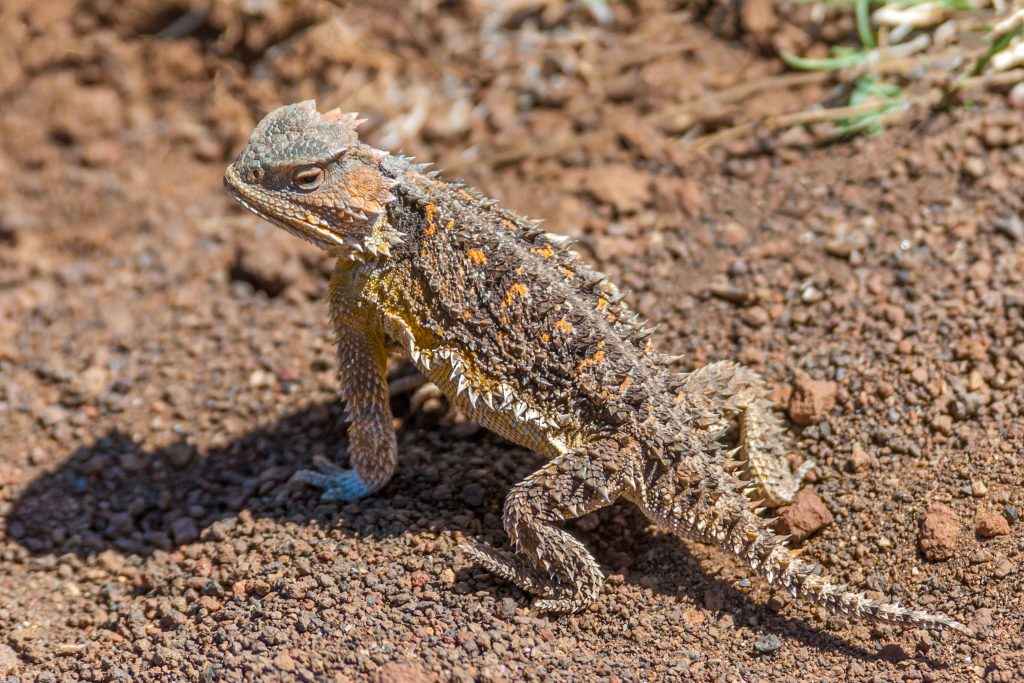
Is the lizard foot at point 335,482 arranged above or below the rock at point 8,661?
above

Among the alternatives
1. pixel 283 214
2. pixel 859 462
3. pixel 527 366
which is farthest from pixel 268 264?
pixel 859 462

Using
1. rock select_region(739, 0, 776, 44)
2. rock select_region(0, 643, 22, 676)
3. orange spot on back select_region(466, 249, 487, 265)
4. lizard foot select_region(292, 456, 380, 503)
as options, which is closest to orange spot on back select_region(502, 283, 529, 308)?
orange spot on back select_region(466, 249, 487, 265)

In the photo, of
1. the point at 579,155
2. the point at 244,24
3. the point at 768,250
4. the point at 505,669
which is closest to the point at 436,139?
the point at 579,155

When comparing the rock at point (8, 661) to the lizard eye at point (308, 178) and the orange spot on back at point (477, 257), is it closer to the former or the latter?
the lizard eye at point (308, 178)

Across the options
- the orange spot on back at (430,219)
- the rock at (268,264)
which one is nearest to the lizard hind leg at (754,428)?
the orange spot on back at (430,219)

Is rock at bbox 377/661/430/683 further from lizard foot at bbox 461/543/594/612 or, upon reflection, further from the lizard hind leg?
the lizard hind leg

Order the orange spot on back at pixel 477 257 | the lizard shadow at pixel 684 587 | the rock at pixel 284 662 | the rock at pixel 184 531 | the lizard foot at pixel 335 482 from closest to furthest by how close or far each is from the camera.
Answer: the rock at pixel 284 662
the lizard shadow at pixel 684 587
the orange spot on back at pixel 477 257
the lizard foot at pixel 335 482
the rock at pixel 184 531

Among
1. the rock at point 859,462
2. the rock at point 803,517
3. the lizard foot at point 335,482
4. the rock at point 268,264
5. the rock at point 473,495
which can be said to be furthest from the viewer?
the rock at point 268,264

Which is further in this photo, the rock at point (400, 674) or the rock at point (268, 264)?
the rock at point (268, 264)
